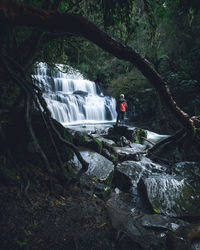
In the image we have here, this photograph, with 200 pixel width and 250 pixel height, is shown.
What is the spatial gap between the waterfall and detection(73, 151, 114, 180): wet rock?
8.98m

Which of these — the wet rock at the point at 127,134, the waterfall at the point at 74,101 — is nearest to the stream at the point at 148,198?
the wet rock at the point at 127,134

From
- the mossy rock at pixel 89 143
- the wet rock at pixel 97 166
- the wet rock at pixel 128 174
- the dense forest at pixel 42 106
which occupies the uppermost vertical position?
the dense forest at pixel 42 106

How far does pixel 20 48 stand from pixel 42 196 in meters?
2.77

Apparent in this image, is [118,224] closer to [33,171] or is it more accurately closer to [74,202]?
[74,202]

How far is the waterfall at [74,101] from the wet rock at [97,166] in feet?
29.4

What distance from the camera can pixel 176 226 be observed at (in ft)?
12.6

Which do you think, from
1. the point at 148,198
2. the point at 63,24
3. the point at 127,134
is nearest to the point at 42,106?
the point at 63,24

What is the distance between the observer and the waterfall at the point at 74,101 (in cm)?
1488

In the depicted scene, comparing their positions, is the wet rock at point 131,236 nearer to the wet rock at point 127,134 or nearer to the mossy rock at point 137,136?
the wet rock at point 127,134

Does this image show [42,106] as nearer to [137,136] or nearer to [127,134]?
[127,134]

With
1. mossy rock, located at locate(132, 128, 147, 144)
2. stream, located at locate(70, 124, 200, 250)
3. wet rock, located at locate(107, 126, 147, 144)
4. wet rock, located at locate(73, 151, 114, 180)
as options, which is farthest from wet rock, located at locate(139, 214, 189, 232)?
mossy rock, located at locate(132, 128, 147, 144)

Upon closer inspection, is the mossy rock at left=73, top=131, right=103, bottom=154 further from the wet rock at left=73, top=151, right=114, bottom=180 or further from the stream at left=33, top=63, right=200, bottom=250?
the wet rock at left=73, top=151, right=114, bottom=180

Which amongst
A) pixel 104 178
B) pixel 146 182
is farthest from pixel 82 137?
pixel 146 182

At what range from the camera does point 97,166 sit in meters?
5.33
